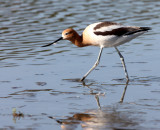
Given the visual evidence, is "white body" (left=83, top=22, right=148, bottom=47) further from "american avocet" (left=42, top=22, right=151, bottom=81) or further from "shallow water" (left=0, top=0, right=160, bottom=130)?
"shallow water" (left=0, top=0, right=160, bottom=130)

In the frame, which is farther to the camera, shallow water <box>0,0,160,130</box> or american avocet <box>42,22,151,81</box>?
american avocet <box>42,22,151,81</box>

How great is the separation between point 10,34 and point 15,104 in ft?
23.4

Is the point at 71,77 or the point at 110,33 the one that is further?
the point at 71,77

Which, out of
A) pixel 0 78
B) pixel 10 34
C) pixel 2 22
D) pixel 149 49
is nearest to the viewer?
pixel 0 78

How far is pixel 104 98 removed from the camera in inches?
323

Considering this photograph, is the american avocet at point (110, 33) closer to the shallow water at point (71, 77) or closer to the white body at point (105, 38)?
the white body at point (105, 38)

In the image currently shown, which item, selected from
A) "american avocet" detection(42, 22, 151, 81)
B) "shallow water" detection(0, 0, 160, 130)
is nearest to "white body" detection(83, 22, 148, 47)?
"american avocet" detection(42, 22, 151, 81)

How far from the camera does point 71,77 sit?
9969 millimetres

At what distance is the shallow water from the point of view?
6.94 meters

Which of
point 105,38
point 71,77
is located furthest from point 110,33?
point 71,77

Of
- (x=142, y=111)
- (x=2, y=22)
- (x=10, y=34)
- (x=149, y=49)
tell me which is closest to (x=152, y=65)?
(x=149, y=49)

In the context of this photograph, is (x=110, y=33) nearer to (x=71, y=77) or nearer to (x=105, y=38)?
(x=105, y=38)

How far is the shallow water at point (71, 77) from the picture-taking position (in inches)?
273

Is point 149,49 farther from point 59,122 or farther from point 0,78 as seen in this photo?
point 59,122
